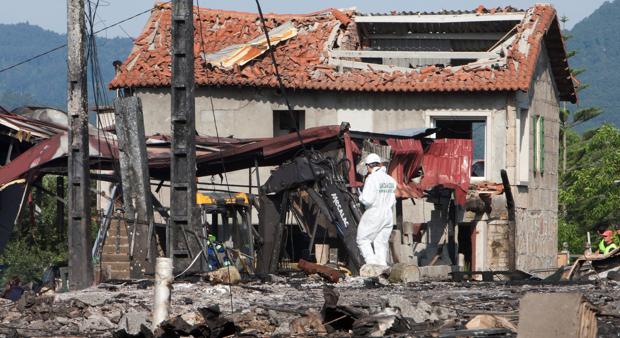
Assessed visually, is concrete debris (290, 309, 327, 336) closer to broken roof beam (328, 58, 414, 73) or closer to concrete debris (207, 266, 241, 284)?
concrete debris (207, 266, 241, 284)

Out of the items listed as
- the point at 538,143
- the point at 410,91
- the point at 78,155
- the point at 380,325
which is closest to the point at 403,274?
the point at 78,155

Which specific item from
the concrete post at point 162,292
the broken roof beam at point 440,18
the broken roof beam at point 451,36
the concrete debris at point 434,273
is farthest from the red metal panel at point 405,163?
the concrete post at point 162,292

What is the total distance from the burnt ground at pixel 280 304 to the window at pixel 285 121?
13231 millimetres

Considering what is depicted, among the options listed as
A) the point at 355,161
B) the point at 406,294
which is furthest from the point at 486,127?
the point at 406,294

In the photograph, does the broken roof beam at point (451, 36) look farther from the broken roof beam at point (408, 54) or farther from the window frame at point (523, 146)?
the window frame at point (523, 146)

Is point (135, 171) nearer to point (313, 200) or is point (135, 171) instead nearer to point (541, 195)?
point (313, 200)

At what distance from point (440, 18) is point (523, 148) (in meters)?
3.94

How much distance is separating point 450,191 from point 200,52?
752 cm

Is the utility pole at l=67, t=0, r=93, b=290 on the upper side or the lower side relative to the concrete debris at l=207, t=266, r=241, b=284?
upper

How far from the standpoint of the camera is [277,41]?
3725 cm

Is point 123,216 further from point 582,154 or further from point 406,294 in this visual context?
point 582,154

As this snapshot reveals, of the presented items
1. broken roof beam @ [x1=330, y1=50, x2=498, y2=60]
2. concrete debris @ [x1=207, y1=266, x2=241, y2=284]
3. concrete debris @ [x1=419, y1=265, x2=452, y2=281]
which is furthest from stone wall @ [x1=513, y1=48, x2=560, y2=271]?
concrete debris @ [x1=207, y1=266, x2=241, y2=284]

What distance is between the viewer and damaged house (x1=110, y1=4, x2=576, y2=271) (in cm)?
3553

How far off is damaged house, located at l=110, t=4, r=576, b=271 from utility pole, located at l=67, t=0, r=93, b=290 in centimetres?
1182
